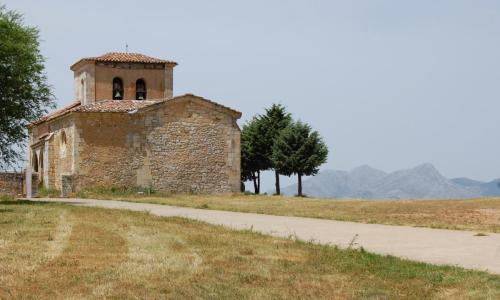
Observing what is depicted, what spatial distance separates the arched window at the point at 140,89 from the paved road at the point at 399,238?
30865mm

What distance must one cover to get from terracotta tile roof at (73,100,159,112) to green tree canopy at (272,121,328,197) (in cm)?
1531

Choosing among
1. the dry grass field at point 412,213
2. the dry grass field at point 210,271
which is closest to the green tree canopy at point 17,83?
the dry grass field at point 412,213

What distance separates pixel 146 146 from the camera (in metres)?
45.8

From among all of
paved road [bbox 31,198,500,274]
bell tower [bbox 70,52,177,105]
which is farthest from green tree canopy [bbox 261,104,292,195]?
paved road [bbox 31,198,500,274]

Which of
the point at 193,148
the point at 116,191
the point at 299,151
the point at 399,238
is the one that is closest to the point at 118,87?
the point at 193,148

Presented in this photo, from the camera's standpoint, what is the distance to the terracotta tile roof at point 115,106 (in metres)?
45.2

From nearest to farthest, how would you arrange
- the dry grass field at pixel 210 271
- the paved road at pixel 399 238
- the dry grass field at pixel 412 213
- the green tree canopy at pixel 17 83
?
1. the dry grass field at pixel 210 271
2. the paved road at pixel 399 238
3. the dry grass field at pixel 412 213
4. the green tree canopy at pixel 17 83

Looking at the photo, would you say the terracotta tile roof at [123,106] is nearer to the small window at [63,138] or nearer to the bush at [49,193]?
the small window at [63,138]

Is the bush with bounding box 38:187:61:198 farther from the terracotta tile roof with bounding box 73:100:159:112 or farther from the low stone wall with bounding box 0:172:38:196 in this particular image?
the terracotta tile roof with bounding box 73:100:159:112

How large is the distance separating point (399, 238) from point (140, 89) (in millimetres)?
38548

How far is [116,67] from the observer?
171 feet

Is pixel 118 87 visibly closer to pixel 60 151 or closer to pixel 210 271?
pixel 60 151

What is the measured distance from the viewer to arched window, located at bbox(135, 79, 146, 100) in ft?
172

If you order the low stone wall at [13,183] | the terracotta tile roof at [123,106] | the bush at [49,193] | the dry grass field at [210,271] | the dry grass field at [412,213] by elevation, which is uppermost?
the terracotta tile roof at [123,106]
